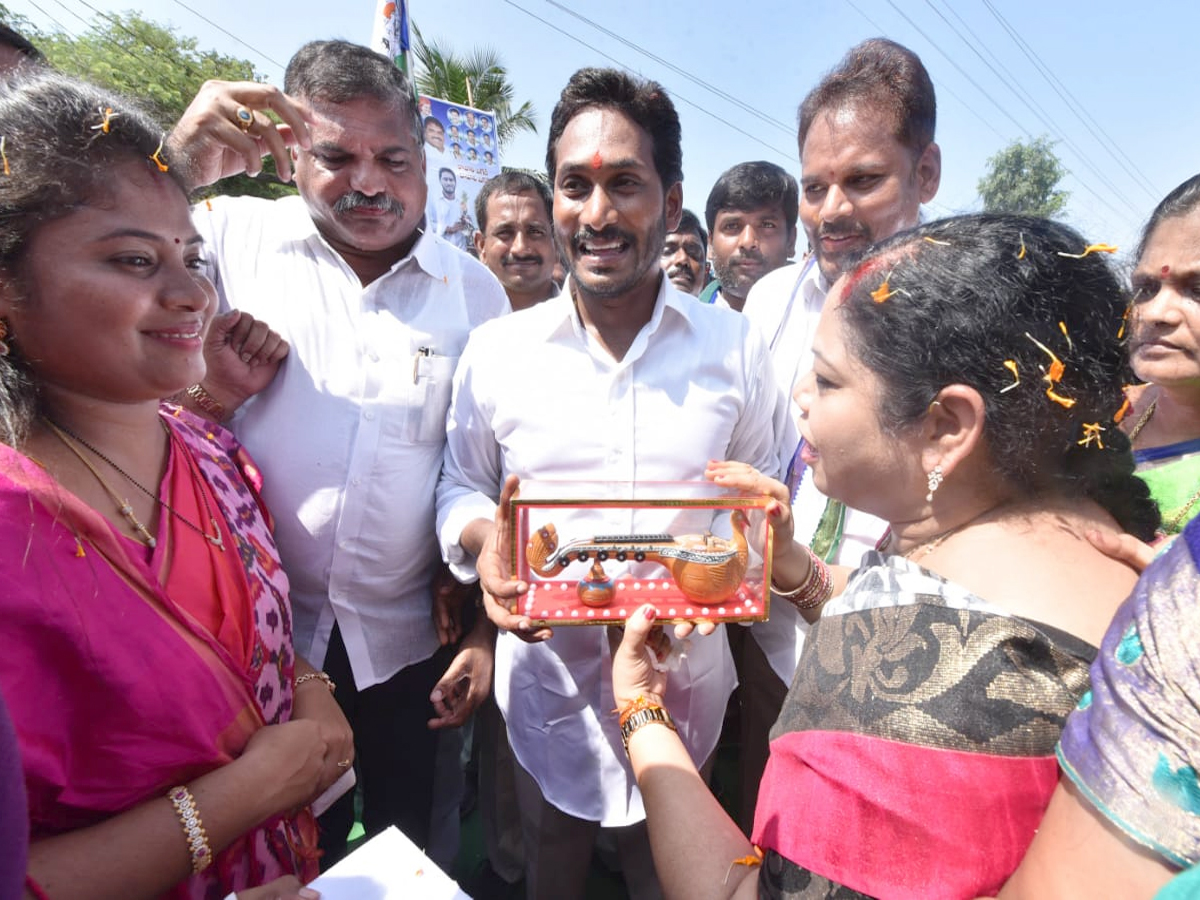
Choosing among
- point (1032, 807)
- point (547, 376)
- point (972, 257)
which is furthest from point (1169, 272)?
point (547, 376)

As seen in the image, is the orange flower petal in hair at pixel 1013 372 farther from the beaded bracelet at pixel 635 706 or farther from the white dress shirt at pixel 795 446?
the beaded bracelet at pixel 635 706

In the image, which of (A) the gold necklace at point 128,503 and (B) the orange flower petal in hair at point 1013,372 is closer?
(B) the orange flower petal in hair at point 1013,372

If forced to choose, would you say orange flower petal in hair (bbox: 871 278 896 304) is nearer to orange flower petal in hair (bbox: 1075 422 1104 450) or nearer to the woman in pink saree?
orange flower petal in hair (bbox: 1075 422 1104 450)

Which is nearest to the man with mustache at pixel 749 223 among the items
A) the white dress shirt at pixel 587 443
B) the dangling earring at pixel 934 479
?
the white dress shirt at pixel 587 443

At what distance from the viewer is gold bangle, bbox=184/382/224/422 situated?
2.18m

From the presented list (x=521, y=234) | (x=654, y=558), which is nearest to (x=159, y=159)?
(x=654, y=558)

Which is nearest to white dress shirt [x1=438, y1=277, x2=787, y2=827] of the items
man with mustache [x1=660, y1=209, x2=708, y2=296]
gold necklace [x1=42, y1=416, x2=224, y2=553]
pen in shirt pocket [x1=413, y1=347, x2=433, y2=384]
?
pen in shirt pocket [x1=413, y1=347, x2=433, y2=384]

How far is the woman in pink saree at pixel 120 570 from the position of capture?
3.92 ft

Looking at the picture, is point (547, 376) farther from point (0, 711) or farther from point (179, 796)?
point (0, 711)

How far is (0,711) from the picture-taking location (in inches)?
29.1

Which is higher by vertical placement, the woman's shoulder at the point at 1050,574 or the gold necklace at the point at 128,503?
the woman's shoulder at the point at 1050,574

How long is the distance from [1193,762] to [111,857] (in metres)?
1.74

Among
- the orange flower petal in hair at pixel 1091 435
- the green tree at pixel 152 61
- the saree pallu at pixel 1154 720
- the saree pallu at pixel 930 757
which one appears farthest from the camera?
the green tree at pixel 152 61

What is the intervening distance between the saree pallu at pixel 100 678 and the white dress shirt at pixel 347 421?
0.80 m
